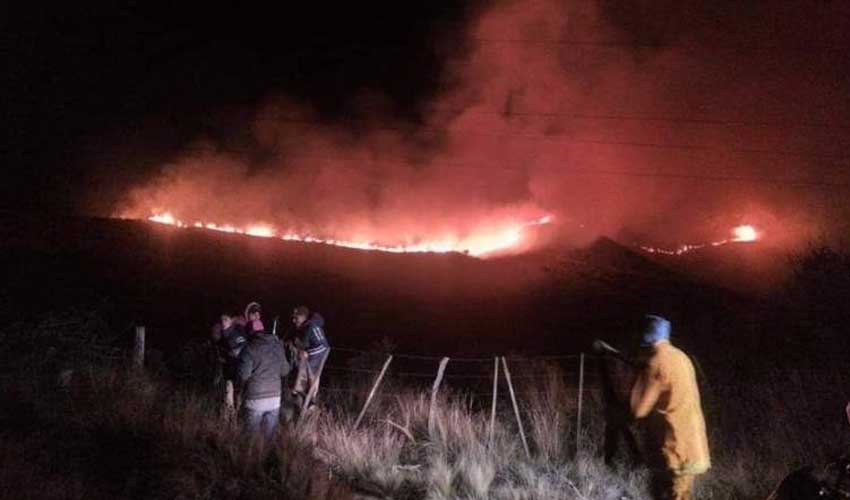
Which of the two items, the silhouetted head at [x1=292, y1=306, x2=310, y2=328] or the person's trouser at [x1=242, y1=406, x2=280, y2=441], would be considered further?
the silhouetted head at [x1=292, y1=306, x2=310, y2=328]

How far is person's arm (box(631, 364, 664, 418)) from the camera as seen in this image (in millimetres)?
5098

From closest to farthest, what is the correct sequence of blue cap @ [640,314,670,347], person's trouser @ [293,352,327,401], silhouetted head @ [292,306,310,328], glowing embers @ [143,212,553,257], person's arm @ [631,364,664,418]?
person's arm @ [631,364,664,418] → blue cap @ [640,314,670,347] → person's trouser @ [293,352,327,401] → silhouetted head @ [292,306,310,328] → glowing embers @ [143,212,553,257]

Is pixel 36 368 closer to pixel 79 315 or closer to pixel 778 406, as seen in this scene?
pixel 79 315

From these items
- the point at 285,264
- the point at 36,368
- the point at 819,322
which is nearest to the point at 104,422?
the point at 36,368

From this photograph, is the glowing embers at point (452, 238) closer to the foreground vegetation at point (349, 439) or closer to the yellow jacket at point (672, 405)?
the foreground vegetation at point (349, 439)

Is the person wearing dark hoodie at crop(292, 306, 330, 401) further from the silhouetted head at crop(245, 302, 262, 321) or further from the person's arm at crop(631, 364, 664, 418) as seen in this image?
the person's arm at crop(631, 364, 664, 418)

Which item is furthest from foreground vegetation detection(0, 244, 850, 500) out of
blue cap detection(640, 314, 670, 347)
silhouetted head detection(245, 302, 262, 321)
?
silhouetted head detection(245, 302, 262, 321)

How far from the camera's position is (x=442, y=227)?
2121 inches

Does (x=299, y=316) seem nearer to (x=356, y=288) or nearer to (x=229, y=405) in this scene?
(x=229, y=405)

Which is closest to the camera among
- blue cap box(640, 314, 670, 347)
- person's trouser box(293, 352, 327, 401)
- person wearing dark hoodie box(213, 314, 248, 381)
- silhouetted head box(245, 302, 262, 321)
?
blue cap box(640, 314, 670, 347)

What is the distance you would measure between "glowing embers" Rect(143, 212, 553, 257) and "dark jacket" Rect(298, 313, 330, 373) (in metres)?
39.3

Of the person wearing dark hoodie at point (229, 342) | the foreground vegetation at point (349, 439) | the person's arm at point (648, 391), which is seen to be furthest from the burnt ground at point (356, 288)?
the person's arm at point (648, 391)

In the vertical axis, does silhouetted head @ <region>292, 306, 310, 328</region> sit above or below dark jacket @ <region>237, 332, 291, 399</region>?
above

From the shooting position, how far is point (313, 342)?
381 inches
